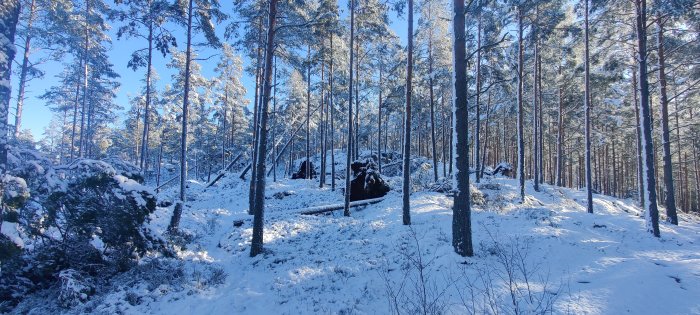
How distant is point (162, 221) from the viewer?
41.1 ft

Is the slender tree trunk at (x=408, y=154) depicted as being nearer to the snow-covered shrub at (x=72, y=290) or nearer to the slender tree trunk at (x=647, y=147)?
the slender tree trunk at (x=647, y=147)

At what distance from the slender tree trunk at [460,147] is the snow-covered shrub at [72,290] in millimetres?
8306

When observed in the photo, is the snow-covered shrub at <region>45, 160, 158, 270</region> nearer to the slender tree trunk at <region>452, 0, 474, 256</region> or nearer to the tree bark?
the slender tree trunk at <region>452, 0, 474, 256</region>

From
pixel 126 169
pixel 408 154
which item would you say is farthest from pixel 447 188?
pixel 126 169

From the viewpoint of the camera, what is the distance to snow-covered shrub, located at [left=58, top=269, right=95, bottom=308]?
630cm

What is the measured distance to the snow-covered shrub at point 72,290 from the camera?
6305 millimetres

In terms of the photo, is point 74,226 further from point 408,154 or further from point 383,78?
point 383,78

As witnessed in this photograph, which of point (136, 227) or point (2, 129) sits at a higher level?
point (2, 129)

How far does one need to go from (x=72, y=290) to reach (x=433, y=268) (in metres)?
7.72

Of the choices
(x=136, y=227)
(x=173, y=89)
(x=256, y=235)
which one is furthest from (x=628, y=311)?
(x=173, y=89)

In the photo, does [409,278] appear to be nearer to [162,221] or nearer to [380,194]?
[162,221]

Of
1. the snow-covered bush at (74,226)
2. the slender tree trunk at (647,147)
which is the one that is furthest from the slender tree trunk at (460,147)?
the slender tree trunk at (647,147)

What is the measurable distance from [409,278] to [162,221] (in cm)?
1016

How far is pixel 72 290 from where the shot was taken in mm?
6352
